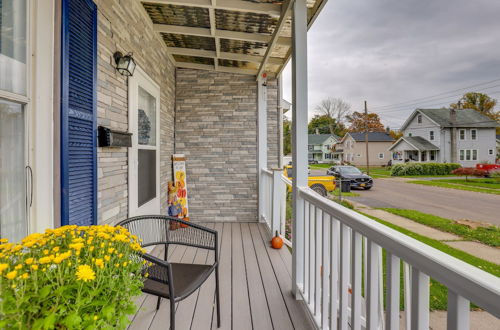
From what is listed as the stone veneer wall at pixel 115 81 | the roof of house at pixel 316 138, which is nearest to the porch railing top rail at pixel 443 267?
the roof of house at pixel 316 138

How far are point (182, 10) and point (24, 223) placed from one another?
263cm

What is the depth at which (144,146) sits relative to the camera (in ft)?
9.71

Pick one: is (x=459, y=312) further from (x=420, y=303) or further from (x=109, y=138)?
(x=109, y=138)

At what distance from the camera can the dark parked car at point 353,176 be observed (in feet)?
5.06

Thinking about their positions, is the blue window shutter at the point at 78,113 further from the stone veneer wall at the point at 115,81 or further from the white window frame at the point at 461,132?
the white window frame at the point at 461,132

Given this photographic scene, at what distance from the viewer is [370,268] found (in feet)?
3.53

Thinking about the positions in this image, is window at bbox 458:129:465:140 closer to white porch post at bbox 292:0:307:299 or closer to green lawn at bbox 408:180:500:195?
green lawn at bbox 408:180:500:195

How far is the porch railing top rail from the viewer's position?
56 centimetres

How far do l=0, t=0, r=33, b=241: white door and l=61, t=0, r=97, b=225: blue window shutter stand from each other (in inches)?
7.3

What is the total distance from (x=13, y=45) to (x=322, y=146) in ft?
6.75

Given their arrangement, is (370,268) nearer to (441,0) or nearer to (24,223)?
(441,0)

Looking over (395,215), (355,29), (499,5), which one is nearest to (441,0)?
(499,5)

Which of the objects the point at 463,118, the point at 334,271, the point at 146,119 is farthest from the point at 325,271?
the point at 146,119

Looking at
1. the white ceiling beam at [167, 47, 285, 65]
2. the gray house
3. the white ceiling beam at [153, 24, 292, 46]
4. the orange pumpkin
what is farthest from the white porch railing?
the white ceiling beam at [167, 47, 285, 65]
